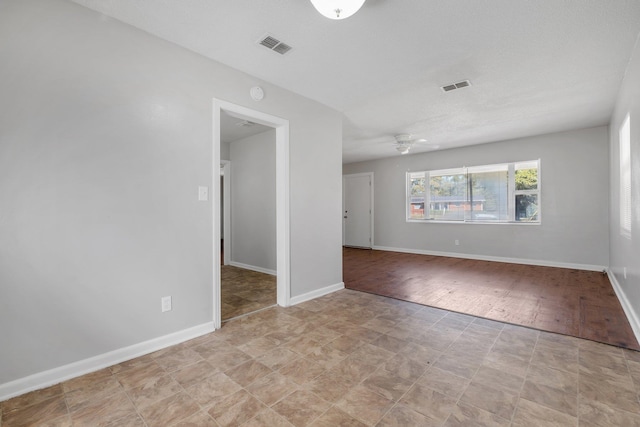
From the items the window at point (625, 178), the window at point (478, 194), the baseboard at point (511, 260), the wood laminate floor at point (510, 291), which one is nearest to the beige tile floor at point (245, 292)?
the wood laminate floor at point (510, 291)

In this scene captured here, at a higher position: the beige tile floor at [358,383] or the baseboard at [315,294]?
the baseboard at [315,294]

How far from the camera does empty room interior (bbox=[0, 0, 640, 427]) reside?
169 cm

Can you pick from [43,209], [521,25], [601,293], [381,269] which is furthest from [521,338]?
[43,209]

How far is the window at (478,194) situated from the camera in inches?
220

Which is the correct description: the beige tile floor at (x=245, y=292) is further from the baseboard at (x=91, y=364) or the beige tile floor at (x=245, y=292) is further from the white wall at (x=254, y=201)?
the baseboard at (x=91, y=364)

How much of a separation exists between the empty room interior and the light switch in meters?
0.08

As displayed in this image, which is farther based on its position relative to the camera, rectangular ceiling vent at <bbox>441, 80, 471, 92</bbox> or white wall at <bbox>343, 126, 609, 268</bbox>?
white wall at <bbox>343, 126, 609, 268</bbox>

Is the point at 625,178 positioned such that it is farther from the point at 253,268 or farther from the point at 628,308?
the point at 253,268

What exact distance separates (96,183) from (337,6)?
1.98m

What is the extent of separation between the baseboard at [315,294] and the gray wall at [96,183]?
103 centimetres

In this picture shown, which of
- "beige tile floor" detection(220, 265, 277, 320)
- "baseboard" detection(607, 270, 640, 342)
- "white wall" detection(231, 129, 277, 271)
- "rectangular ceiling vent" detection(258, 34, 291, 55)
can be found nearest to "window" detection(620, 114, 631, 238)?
"baseboard" detection(607, 270, 640, 342)

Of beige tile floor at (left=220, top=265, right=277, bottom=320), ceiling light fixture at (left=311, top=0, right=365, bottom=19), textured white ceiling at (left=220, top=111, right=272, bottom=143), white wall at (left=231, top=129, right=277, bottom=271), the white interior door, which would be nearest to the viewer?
ceiling light fixture at (left=311, top=0, right=365, bottom=19)

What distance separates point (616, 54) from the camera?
8.29 ft

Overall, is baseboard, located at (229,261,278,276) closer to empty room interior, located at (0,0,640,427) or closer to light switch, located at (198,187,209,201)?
empty room interior, located at (0,0,640,427)
